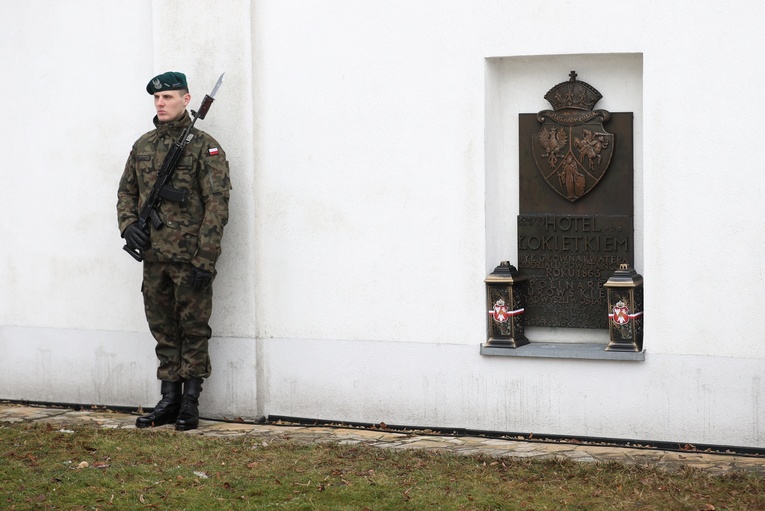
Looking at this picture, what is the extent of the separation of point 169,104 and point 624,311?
11.6 ft

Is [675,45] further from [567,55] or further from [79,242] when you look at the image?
[79,242]

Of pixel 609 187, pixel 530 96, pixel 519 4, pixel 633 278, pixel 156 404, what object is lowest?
pixel 156 404

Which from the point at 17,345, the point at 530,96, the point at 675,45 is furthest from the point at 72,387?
the point at 675,45

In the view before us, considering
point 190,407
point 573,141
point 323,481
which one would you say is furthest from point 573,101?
point 190,407

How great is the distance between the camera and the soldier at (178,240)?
28.5ft

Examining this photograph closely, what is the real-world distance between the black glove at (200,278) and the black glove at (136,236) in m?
0.42

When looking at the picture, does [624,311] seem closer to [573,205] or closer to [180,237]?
[573,205]

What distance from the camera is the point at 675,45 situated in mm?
7781

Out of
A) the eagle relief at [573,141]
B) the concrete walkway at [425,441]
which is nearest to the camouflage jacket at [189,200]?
the concrete walkway at [425,441]

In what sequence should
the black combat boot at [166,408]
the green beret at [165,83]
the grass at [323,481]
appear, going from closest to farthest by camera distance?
the grass at [323,481], the green beret at [165,83], the black combat boot at [166,408]

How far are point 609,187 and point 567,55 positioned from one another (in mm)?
952

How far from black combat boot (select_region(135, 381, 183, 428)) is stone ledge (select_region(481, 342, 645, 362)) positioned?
2.34 meters

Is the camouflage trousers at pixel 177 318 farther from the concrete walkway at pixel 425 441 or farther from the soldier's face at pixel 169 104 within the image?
the soldier's face at pixel 169 104

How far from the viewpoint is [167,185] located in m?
8.75
